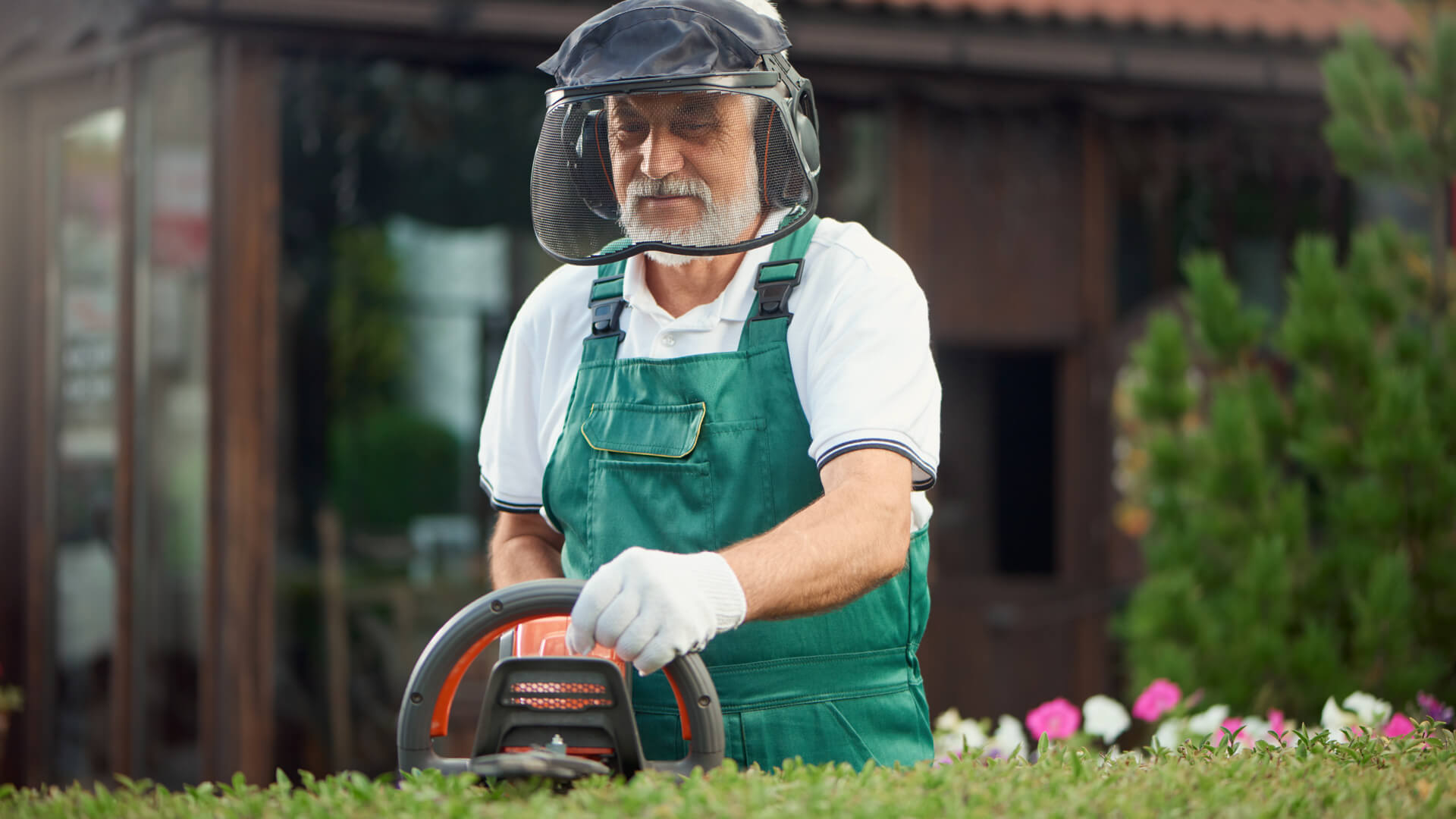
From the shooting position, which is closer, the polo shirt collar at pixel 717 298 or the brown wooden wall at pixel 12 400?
the polo shirt collar at pixel 717 298

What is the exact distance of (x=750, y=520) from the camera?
6.40ft


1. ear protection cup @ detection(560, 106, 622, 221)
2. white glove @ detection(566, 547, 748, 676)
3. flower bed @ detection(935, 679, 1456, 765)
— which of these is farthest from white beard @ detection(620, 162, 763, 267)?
flower bed @ detection(935, 679, 1456, 765)

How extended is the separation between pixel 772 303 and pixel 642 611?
67 cm

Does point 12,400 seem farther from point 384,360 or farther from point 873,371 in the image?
point 873,371

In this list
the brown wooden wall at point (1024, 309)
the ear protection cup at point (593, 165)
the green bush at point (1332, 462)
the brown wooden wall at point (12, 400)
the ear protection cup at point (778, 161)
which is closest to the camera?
the ear protection cup at point (778, 161)

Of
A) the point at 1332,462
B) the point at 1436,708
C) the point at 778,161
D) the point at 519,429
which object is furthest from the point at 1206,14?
the point at 519,429

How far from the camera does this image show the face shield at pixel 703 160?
6.49 feet

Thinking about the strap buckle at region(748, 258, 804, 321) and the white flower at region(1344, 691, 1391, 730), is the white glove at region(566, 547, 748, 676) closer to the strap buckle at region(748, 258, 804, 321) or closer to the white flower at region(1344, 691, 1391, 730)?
the strap buckle at region(748, 258, 804, 321)

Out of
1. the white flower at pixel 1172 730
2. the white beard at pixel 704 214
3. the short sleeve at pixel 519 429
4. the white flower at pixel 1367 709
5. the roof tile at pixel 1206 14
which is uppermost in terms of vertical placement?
the roof tile at pixel 1206 14

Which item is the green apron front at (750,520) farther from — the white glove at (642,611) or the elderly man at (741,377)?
the white glove at (642,611)

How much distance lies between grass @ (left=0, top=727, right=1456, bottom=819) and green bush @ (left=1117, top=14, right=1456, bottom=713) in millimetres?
2422

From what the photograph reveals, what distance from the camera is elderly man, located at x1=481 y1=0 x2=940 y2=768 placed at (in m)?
1.90

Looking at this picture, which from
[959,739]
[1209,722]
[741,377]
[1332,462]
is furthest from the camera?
[1332,462]

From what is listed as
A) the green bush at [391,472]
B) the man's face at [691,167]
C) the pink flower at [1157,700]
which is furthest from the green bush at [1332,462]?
the green bush at [391,472]
